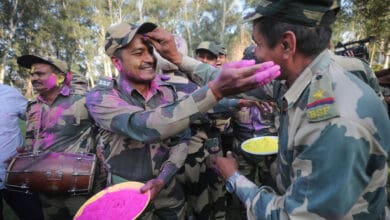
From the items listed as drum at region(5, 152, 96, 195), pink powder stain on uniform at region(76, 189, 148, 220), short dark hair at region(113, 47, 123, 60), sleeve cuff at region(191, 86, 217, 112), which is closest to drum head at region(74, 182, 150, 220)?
pink powder stain on uniform at region(76, 189, 148, 220)

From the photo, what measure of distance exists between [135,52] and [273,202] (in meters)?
1.45

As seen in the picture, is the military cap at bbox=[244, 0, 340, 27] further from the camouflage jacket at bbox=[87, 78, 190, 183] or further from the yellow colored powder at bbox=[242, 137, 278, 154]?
the yellow colored powder at bbox=[242, 137, 278, 154]

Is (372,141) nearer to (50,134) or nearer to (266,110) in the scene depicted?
(266,110)

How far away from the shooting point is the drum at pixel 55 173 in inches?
121

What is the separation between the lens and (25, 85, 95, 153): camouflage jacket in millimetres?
3572

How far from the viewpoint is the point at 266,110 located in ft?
13.3

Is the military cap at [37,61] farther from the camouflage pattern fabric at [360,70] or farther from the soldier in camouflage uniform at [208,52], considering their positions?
the camouflage pattern fabric at [360,70]

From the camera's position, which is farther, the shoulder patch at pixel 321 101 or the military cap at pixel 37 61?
the military cap at pixel 37 61

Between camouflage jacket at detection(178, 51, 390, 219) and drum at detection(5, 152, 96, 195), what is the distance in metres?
1.99

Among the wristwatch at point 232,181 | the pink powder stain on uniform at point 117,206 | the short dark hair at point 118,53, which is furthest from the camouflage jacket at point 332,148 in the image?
the short dark hair at point 118,53

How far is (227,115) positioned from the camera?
152 inches

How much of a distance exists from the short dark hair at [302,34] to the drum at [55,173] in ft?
7.10

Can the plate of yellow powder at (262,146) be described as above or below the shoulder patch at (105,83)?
below

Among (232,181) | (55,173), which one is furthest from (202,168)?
(232,181)
